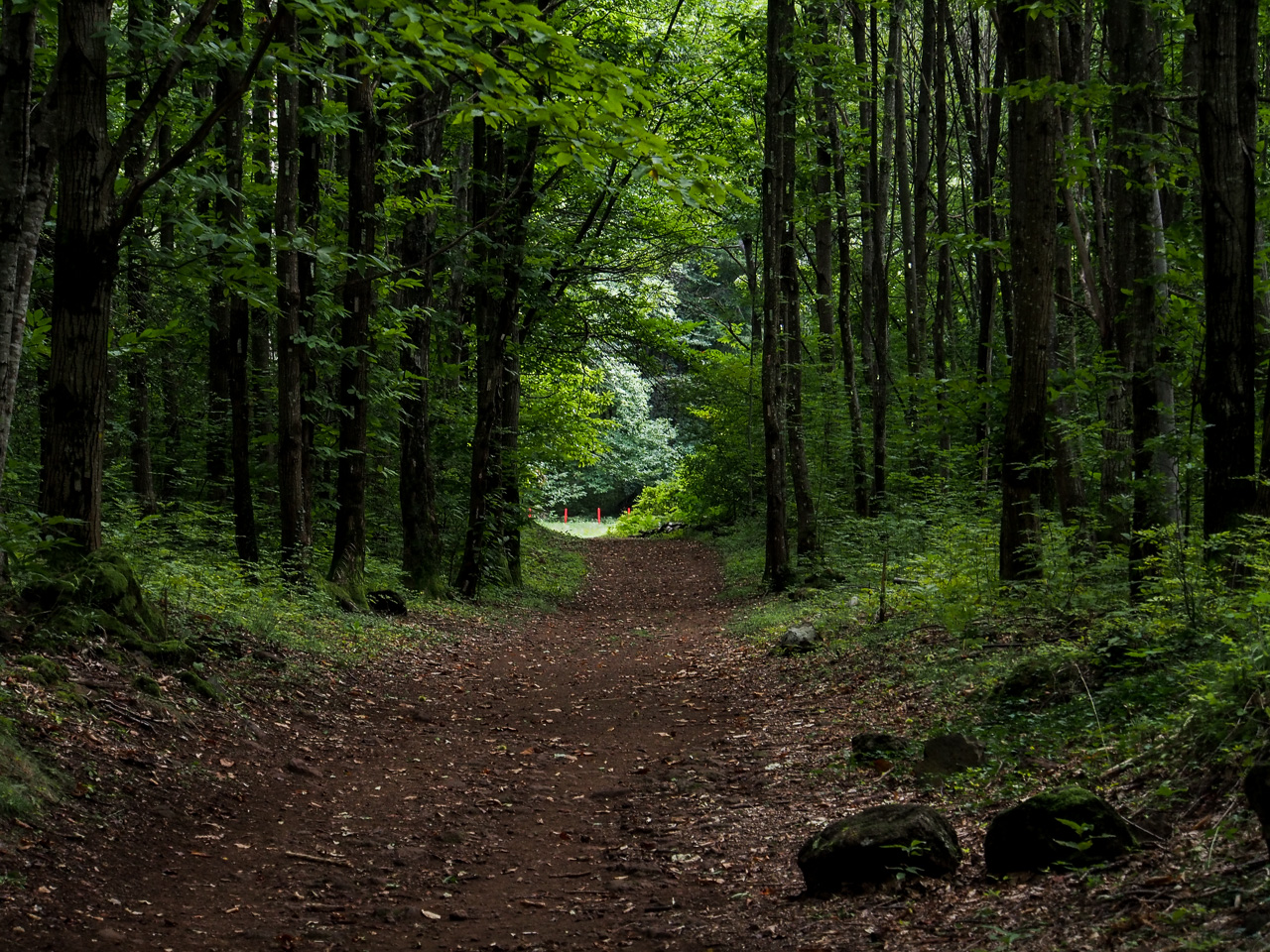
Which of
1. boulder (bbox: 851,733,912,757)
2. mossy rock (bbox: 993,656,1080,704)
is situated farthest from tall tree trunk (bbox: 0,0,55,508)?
mossy rock (bbox: 993,656,1080,704)

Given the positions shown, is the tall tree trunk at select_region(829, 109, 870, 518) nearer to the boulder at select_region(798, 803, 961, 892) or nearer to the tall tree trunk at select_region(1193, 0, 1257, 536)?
the tall tree trunk at select_region(1193, 0, 1257, 536)

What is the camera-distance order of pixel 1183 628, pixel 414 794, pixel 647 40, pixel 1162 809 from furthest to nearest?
1. pixel 647 40
2. pixel 414 794
3. pixel 1183 628
4. pixel 1162 809

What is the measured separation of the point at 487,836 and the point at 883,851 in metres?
2.38

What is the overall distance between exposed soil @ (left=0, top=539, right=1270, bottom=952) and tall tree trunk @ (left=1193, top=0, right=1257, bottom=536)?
9.00ft

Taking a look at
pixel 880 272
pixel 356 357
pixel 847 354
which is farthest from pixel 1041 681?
pixel 880 272

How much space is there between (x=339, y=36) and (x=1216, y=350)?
5.76 meters

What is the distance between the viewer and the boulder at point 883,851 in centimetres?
410

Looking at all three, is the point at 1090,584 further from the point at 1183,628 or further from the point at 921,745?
the point at 921,745

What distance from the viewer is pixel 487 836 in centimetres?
546

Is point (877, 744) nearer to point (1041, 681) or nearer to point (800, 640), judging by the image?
point (1041, 681)

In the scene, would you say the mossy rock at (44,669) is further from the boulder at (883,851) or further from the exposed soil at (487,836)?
the boulder at (883,851)

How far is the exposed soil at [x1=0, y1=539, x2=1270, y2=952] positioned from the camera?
3.80m

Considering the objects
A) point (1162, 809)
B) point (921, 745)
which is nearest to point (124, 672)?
point (921, 745)

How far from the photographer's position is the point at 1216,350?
20.9 feet
